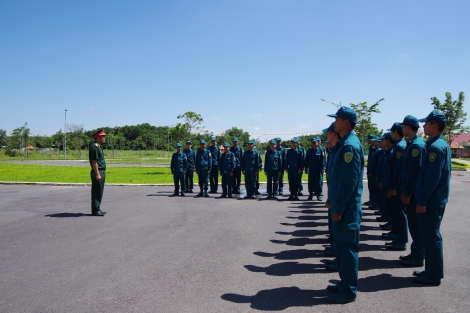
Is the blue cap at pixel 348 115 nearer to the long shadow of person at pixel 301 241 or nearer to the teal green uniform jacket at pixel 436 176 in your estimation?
the teal green uniform jacket at pixel 436 176

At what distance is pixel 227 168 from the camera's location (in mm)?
12547

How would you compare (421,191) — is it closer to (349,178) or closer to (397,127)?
(349,178)

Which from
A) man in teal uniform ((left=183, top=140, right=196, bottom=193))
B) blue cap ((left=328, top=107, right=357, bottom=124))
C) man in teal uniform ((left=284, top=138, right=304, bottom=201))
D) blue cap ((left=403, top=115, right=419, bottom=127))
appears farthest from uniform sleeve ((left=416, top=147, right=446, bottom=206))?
man in teal uniform ((left=183, top=140, right=196, bottom=193))

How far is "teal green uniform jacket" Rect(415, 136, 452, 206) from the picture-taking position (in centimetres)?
441

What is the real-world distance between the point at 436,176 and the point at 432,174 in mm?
51

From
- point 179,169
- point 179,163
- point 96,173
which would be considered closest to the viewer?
point 96,173

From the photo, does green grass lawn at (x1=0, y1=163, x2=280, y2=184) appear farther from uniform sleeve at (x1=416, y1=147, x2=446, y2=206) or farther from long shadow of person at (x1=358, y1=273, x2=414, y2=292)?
uniform sleeve at (x1=416, y1=147, x2=446, y2=206)

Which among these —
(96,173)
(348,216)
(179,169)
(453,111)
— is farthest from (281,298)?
(453,111)

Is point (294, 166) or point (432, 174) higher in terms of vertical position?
point (432, 174)

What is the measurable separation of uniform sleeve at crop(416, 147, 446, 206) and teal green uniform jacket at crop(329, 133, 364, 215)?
1047mm

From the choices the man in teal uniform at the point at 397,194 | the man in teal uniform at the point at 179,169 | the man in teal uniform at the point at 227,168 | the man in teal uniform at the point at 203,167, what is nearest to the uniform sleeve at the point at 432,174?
the man in teal uniform at the point at 397,194

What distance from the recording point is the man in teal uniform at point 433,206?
4.35 m

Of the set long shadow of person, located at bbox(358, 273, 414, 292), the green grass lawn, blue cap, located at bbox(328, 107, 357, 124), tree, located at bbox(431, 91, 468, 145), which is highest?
tree, located at bbox(431, 91, 468, 145)

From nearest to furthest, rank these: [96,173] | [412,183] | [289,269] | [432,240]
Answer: [432,240]
[289,269]
[412,183]
[96,173]
